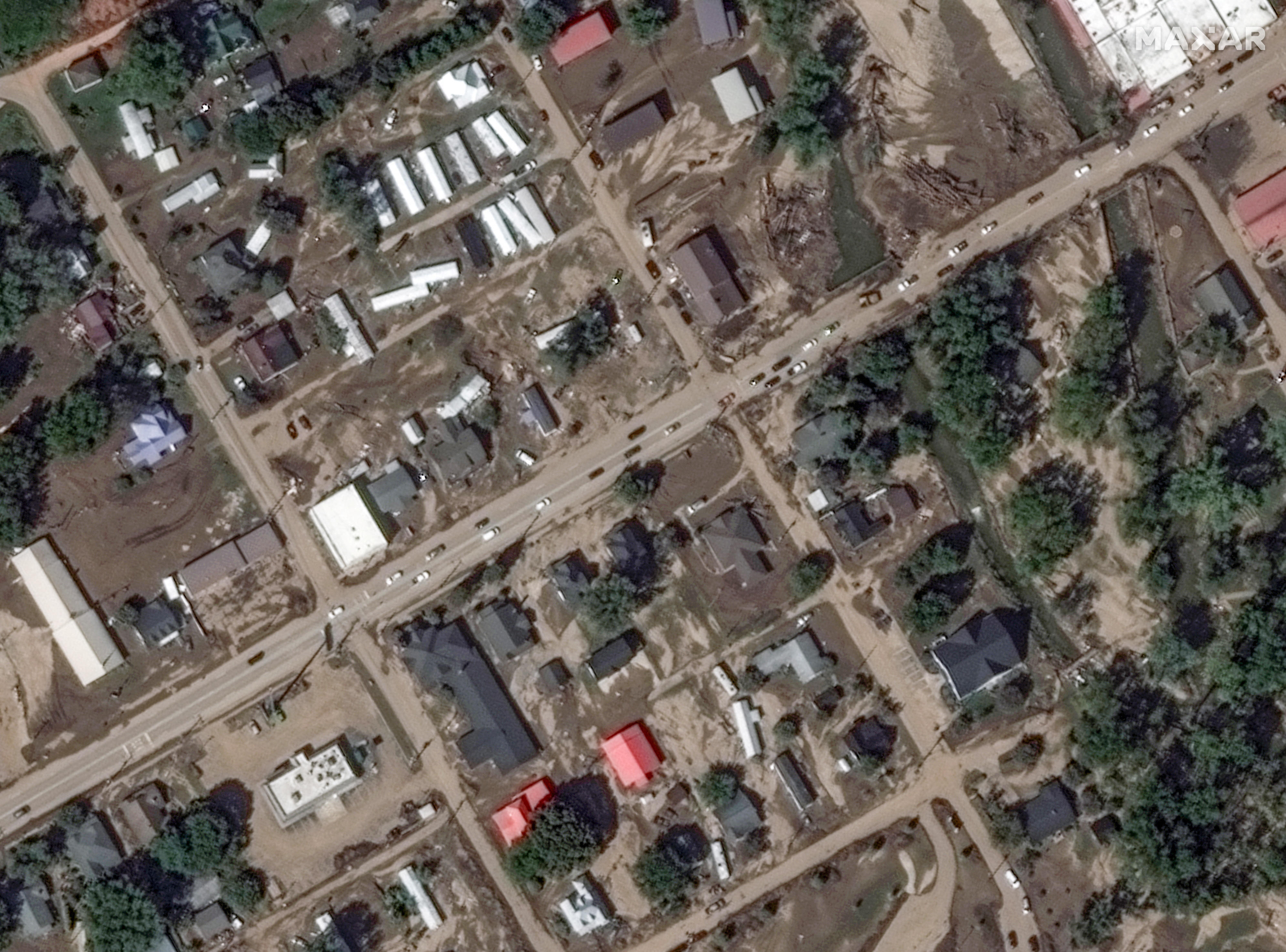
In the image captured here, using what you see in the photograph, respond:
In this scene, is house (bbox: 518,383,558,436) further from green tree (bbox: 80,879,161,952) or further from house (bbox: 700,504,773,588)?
green tree (bbox: 80,879,161,952)

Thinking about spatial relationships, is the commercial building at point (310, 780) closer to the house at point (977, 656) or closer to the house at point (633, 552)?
the house at point (633, 552)

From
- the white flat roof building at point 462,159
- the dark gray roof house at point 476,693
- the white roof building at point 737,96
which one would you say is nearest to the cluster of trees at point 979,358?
the white roof building at point 737,96

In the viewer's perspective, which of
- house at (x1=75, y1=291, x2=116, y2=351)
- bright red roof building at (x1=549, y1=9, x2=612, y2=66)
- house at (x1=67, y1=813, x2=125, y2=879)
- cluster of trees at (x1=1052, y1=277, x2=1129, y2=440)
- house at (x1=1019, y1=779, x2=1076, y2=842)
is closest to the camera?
cluster of trees at (x1=1052, y1=277, x2=1129, y2=440)

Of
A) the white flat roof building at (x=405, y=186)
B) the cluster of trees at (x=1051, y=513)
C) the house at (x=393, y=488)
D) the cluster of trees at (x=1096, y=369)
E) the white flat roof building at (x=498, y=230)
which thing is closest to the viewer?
the cluster of trees at (x=1096, y=369)

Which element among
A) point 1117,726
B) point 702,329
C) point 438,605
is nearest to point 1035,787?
point 1117,726

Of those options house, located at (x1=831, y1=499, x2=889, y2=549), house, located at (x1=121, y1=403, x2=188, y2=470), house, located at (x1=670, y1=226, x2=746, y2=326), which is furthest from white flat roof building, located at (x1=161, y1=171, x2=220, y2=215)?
house, located at (x1=831, y1=499, x2=889, y2=549)

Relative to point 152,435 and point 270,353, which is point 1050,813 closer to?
point 270,353
